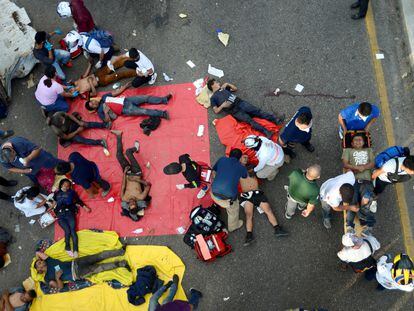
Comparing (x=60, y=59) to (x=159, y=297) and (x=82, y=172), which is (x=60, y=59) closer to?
(x=82, y=172)

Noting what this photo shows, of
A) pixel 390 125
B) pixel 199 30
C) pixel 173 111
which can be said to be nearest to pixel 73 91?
pixel 173 111

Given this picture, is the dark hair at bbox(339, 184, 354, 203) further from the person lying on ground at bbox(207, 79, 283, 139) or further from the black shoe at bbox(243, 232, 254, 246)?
the person lying on ground at bbox(207, 79, 283, 139)

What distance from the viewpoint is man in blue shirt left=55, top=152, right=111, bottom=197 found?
7148 mm

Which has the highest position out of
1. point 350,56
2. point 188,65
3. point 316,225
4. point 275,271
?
point 350,56

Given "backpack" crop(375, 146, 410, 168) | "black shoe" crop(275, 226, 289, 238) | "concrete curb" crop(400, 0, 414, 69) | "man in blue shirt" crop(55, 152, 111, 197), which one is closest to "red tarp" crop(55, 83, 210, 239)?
"man in blue shirt" crop(55, 152, 111, 197)

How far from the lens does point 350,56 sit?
8.62 metres

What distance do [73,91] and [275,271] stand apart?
588cm

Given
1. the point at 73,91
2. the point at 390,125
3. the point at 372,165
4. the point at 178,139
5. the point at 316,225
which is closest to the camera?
the point at 372,165

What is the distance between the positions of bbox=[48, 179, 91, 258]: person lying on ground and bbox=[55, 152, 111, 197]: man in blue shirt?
28cm

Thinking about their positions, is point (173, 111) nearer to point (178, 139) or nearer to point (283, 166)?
point (178, 139)

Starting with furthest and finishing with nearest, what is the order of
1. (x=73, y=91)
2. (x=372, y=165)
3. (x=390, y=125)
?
(x=73, y=91)
(x=390, y=125)
(x=372, y=165)

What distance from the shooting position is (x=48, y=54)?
8.95 meters

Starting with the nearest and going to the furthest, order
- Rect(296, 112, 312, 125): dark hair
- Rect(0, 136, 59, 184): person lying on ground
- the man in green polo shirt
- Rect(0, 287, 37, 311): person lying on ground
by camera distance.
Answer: the man in green polo shirt → Rect(296, 112, 312, 125): dark hair → Rect(0, 287, 37, 311): person lying on ground → Rect(0, 136, 59, 184): person lying on ground

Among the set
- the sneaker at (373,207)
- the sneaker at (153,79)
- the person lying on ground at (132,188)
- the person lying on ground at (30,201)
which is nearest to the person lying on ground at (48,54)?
the sneaker at (153,79)
